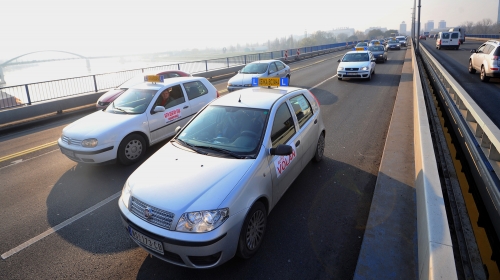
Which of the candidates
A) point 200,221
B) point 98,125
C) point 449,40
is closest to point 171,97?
point 98,125

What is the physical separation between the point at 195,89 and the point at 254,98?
371cm

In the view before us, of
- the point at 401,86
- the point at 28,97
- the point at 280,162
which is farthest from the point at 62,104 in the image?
the point at 401,86

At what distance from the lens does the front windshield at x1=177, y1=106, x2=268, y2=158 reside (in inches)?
159

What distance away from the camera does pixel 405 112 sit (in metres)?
9.55

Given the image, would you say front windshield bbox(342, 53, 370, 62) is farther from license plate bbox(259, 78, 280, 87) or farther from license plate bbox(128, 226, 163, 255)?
license plate bbox(128, 226, 163, 255)

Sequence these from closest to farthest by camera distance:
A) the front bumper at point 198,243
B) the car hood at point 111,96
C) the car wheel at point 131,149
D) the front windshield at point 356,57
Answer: the front bumper at point 198,243 < the car wheel at point 131,149 < the car hood at point 111,96 < the front windshield at point 356,57

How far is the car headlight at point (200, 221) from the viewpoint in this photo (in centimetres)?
305

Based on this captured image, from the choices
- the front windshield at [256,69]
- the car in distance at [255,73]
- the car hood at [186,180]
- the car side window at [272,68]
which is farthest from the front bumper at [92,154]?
the car side window at [272,68]

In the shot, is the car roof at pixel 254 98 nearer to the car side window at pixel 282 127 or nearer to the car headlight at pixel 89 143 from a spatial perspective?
the car side window at pixel 282 127

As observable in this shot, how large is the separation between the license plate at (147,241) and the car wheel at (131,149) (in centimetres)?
325

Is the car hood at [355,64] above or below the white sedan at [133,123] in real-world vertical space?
above

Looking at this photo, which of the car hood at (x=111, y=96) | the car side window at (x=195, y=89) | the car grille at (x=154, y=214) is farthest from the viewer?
the car hood at (x=111, y=96)

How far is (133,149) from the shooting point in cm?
654

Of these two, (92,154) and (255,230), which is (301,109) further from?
(92,154)
